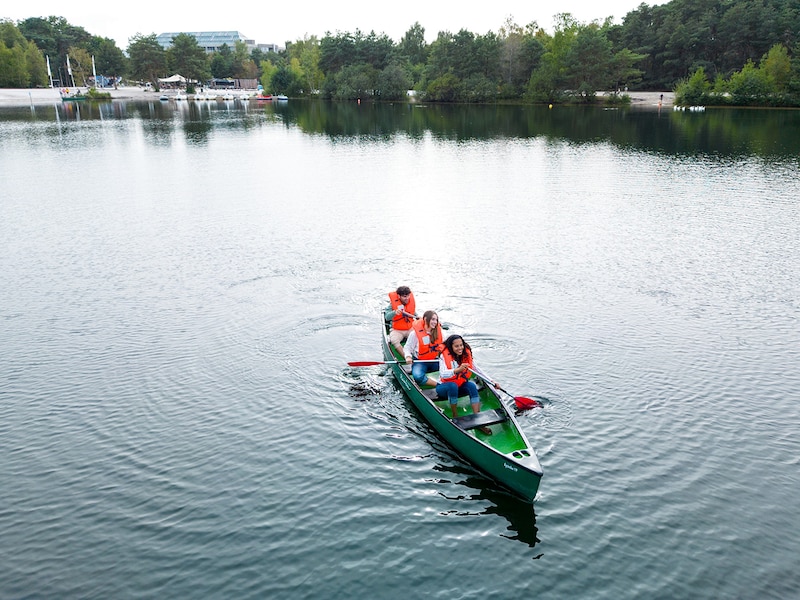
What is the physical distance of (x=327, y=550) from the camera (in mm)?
11555

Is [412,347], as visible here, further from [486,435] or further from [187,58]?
[187,58]

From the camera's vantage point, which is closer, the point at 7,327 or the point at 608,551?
the point at 608,551

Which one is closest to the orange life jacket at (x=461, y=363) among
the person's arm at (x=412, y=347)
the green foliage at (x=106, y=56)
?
the person's arm at (x=412, y=347)

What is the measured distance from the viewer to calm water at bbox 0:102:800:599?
11328 millimetres

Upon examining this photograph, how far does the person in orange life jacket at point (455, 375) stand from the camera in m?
14.6


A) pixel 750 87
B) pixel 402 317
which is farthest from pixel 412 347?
pixel 750 87

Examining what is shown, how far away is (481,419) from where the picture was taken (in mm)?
14117

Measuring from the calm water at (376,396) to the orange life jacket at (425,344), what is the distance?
170cm

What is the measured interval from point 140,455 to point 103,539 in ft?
8.94

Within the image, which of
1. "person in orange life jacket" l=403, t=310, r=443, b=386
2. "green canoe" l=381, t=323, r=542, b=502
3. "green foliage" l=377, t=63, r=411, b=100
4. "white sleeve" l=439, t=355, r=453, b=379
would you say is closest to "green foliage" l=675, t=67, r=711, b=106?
"green foliage" l=377, t=63, r=411, b=100

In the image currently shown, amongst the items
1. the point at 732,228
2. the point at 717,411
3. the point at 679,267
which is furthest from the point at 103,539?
the point at 732,228

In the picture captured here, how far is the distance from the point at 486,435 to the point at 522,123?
8744 cm

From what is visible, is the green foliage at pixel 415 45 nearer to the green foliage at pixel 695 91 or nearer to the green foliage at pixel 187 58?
the green foliage at pixel 187 58

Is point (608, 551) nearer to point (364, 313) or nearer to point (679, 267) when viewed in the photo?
point (364, 313)
